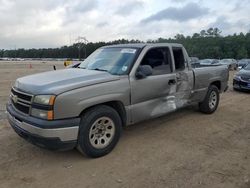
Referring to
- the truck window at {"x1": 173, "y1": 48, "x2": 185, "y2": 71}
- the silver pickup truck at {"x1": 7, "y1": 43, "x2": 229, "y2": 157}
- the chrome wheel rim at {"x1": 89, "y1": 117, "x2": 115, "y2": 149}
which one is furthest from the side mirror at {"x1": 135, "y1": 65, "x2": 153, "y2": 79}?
the truck window at {"x1": 173, "y1": 48, "x2": 185, "y2": 71}

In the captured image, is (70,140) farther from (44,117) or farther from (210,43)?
(210,43)

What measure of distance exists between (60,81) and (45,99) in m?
0.48

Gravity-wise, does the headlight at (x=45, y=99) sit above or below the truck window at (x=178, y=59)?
below

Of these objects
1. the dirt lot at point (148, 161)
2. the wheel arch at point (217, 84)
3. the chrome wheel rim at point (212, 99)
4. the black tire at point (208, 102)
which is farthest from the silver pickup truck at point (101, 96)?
the wheel arch at point (217, 84)

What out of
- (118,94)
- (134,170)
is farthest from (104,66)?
(134,170)

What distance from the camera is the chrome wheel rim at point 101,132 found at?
4.54m

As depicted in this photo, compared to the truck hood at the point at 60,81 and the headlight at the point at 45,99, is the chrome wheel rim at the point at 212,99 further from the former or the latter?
the headlight at the point at 45,99

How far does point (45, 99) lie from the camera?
405 centimetres

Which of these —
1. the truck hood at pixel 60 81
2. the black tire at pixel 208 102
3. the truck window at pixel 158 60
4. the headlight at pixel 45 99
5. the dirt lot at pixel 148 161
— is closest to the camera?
the dirt lot at pixel 148 161

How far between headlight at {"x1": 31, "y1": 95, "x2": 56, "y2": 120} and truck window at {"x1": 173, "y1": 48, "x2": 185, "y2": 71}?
3.06m

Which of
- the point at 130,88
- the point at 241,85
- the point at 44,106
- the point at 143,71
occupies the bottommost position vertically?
the point at 241,85

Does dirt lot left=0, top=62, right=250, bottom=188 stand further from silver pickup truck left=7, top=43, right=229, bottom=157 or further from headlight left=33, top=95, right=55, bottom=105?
headlight left=33, top=95, right=55, bottom=105

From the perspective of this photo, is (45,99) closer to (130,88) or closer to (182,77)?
(130,88)

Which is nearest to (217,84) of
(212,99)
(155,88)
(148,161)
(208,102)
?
(212,99)
